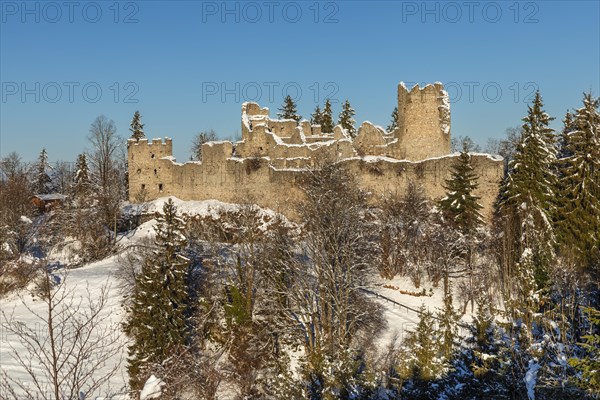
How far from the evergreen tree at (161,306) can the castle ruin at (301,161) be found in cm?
754

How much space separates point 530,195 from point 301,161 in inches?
583

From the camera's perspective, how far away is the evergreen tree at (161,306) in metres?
22.5

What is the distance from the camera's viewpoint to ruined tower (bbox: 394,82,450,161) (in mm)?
37156

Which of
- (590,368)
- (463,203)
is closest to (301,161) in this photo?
(463,203)

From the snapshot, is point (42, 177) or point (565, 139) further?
point (42, 177)

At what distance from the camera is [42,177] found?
2712 inches

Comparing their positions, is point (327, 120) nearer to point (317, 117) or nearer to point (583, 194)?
point (317, 117)

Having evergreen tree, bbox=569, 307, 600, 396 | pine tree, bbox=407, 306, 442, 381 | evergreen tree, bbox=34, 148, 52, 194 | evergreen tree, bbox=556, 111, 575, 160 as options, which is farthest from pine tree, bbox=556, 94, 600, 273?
evergreen tree, bbox=34, 148, 52, 194

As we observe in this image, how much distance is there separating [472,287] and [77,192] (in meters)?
29.6

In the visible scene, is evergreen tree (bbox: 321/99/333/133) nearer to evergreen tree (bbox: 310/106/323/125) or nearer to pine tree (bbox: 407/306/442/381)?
evergreen tree (bbox: 310/106/323/125)

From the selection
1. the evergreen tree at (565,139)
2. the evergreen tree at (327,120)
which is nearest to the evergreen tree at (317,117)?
the evergreen tree at (327,120)

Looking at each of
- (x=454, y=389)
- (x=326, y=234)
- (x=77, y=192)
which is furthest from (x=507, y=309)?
(x=77, y=192)

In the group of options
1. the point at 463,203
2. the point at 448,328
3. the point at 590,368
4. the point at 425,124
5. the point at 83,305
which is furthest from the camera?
the point at 425,124

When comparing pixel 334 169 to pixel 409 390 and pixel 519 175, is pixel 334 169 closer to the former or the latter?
pixel 519 175
